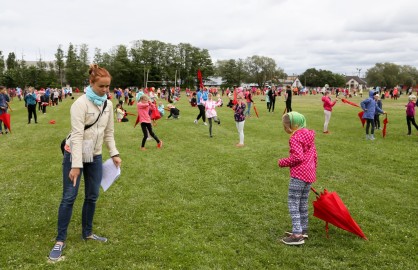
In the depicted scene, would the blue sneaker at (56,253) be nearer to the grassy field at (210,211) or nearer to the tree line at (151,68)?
the grassy field at (210,211)

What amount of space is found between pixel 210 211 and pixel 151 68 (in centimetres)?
9460

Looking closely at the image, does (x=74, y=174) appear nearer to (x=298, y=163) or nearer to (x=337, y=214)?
(x=298, y=163)

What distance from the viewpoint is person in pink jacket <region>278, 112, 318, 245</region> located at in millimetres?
4410

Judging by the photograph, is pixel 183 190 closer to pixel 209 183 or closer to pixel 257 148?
pixel 209 183

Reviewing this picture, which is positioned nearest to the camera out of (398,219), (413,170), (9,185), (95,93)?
(95,93)

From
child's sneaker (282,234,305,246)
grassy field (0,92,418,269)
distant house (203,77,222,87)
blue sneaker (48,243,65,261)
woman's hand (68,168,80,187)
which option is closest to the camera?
woman's hand (68,168,80,187)

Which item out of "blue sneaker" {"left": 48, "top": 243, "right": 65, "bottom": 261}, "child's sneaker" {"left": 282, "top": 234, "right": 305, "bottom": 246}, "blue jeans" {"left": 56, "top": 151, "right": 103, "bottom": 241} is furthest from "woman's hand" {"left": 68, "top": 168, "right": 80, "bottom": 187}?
"child's sneaker" {"left": 282, "top": 234, "right": 305, "bottom": 246}

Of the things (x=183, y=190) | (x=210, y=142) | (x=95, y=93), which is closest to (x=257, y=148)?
(x=210, y=142)

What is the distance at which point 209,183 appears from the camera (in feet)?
24.5

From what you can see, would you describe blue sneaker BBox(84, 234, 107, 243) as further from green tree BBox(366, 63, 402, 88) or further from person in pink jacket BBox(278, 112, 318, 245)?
green tree BBox(366, 63, 402, 88)

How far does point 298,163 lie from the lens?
4434mm

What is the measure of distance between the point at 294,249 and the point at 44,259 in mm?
3121

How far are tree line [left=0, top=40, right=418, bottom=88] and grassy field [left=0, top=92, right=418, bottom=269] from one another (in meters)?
76.2

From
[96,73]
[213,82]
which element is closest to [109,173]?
[96,73]
